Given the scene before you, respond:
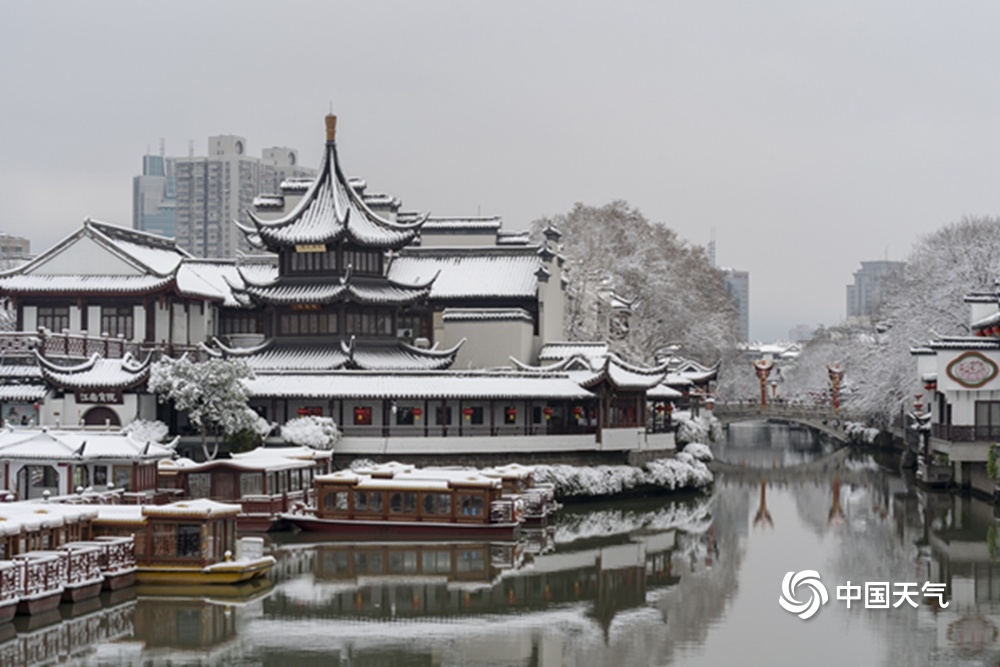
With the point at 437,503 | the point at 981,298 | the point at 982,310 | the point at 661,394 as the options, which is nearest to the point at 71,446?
the point at 437,503

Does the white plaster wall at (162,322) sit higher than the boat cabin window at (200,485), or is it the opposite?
the white plaster wall at (162,322)

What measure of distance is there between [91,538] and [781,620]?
53.1 ft

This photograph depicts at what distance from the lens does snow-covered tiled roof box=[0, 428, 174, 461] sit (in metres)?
40.3

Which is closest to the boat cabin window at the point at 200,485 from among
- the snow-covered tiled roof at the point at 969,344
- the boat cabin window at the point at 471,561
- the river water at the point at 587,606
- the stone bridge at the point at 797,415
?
the river water at the point at 587,606

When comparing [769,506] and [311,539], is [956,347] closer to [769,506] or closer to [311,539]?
[769,506]

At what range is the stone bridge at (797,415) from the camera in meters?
92.8

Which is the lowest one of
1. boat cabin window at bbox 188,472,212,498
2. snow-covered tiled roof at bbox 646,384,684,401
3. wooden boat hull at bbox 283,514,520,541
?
wooden boat hull at bbox 283,514,520,541

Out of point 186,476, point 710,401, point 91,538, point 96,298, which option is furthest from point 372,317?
point 710,401

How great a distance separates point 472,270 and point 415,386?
16.6 m

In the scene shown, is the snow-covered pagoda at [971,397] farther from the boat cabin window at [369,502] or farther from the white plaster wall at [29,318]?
the white plaster wall at [29,318]

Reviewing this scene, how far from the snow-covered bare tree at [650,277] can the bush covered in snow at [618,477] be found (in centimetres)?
2627

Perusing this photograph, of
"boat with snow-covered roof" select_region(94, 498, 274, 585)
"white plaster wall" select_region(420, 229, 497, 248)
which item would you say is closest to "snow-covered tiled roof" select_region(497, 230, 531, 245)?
"white plaster wall" select_region(420, 229, 497, 248)

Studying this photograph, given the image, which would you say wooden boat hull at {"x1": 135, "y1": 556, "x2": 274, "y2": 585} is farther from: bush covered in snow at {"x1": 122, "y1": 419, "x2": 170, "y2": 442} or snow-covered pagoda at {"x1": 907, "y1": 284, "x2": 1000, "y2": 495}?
snow-covered pagoda at {"x1": 907, "y1": 284, "x2": 1000, "y2": 495}

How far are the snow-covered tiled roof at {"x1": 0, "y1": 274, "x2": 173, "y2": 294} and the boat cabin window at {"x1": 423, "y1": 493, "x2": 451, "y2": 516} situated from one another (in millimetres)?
22370
